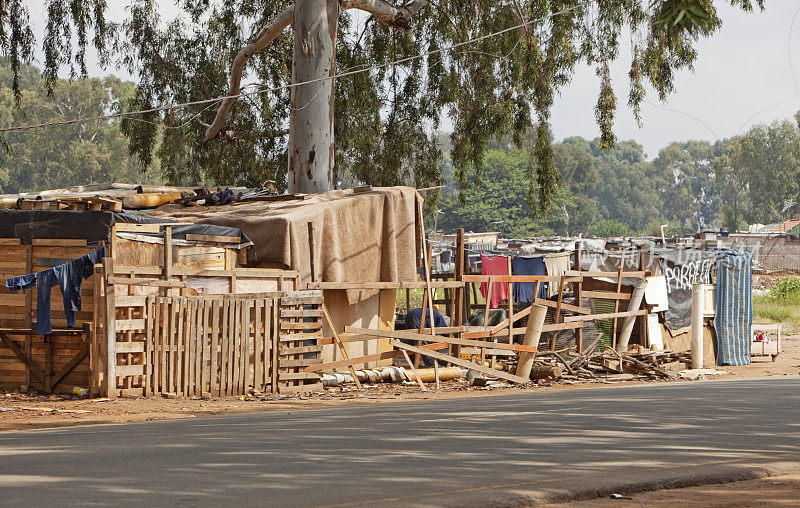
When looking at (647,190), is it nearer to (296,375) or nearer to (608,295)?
(608,295)

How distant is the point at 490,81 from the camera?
28.1 metres

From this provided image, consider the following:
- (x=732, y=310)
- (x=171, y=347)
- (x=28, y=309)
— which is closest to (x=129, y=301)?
(x=171, y=347)

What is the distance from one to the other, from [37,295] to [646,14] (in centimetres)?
1800

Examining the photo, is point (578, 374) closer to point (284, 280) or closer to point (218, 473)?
point (284, 280)

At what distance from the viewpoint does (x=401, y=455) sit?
8117mm

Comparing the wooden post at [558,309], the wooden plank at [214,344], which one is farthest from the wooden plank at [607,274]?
the wooden plank at [214,344]

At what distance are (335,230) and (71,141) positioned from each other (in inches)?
2478

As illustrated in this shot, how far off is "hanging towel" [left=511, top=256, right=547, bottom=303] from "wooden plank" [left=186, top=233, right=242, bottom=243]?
9468mm

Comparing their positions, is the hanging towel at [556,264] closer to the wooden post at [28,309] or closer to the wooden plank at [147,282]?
the wooden plank at [147,282]

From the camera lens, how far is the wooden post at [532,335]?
18578mm

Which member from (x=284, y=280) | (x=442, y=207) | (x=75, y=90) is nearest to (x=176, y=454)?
(x=284, y=280)

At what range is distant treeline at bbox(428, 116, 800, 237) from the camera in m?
88.9

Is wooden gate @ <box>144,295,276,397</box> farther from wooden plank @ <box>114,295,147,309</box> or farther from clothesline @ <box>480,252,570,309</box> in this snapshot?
clothesline @ <box>480,252,570,309</box>

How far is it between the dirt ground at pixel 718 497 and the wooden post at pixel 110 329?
9.47m
